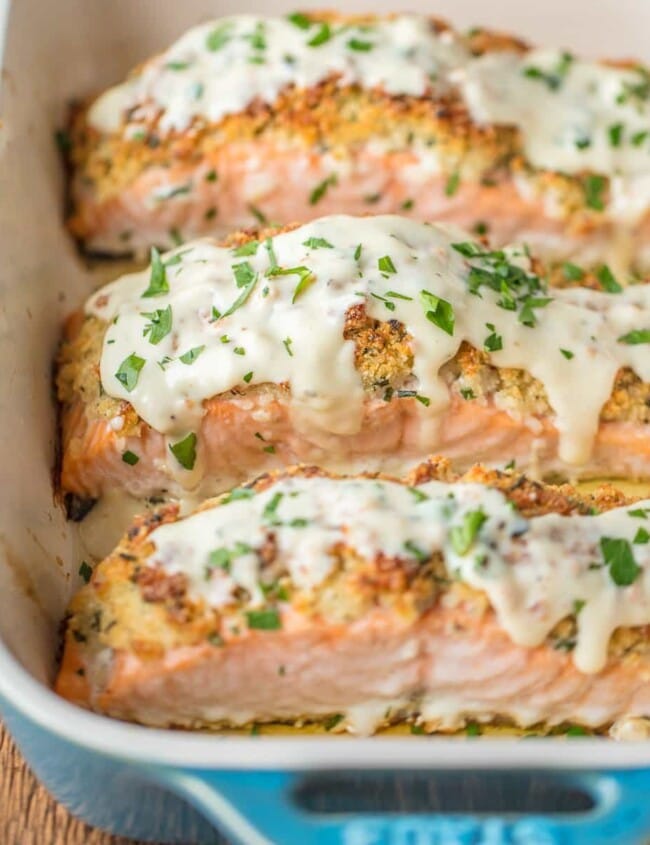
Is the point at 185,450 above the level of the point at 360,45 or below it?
below

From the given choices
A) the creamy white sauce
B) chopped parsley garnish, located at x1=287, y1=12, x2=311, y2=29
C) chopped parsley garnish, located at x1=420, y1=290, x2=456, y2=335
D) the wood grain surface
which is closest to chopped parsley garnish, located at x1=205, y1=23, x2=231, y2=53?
the creamy white sauce

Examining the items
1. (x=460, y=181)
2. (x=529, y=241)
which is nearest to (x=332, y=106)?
(x=460, y=181)

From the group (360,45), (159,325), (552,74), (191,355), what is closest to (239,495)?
(191,355)

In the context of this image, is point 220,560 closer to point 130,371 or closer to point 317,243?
point 130,371

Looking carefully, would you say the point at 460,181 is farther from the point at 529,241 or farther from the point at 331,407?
the point at 331,407

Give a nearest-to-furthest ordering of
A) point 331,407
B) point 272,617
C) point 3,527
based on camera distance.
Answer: point 272,617 → point 3,527 → point 331,407

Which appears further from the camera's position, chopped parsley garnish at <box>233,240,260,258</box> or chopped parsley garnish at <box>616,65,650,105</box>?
chopped parsley garnish at <box>616,65,650,105</box>

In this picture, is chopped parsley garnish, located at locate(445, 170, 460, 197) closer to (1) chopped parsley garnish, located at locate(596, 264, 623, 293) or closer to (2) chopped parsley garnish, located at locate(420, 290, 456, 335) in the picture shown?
(1) chopped parsley garnish, located at locate(596, 264, 623, 293)
